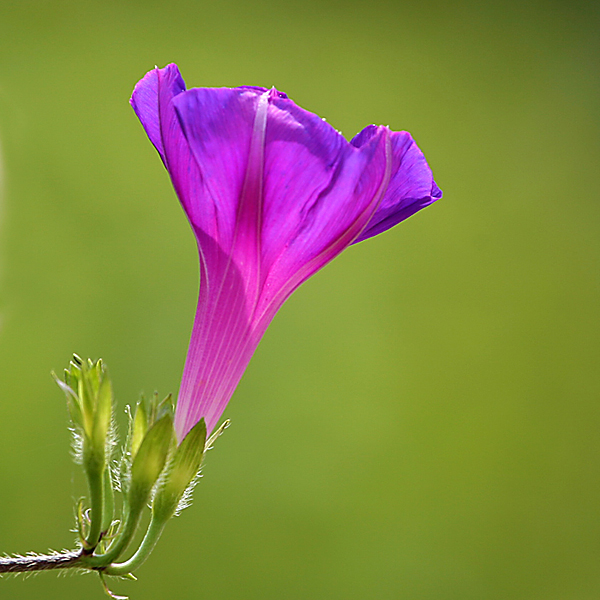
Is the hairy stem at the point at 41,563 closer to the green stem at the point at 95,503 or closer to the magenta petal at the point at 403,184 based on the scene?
the green stem at the point at 95,503

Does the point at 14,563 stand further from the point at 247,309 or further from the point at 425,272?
the point at 425,272

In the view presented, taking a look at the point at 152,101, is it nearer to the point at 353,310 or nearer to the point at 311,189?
the point at 311,189

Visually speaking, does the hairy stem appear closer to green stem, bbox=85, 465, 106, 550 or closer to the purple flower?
green stem, bbox=85, 465, 106, 550

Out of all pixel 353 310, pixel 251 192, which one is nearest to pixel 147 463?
pixel 251 192

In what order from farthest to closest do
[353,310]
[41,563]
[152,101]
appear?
[353,310], [152,101], [41,563]

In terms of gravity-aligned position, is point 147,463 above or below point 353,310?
below

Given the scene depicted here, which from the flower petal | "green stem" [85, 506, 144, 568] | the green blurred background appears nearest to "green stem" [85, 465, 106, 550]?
"green stem" [85, 506, 144, 568]
